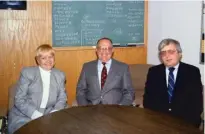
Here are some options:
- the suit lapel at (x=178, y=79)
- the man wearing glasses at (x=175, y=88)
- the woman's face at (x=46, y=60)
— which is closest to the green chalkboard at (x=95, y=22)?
the woman's face at (x=46, y=60)

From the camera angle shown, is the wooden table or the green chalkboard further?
the green chalkboard

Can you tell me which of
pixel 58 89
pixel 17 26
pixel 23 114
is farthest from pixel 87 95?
pixel 17 26

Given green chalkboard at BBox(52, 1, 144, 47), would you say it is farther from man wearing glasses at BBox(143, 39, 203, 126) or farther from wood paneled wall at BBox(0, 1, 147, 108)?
man wearing glasses at BBox(143, 39, 203, 126)

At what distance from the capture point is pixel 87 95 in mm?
3418

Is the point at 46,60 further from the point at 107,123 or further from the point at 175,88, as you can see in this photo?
the point at 175,88

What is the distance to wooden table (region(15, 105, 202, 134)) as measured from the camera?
2074 mm

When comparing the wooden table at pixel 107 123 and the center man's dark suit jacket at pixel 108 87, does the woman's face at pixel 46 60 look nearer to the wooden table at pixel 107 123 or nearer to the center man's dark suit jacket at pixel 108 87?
the center man's dark suit jacket at pixel 108 87

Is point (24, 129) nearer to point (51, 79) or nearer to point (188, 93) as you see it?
point (51, 79)

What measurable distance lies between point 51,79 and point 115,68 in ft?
2.33

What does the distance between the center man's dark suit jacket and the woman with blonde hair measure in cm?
30

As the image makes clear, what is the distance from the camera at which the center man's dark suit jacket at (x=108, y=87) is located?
10.9 ft

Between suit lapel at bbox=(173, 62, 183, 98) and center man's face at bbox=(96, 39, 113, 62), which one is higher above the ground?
center man's face at bbox=(96, 39, 113, 62)

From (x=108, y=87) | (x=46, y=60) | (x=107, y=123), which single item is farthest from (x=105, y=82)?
(x=107, y=123)

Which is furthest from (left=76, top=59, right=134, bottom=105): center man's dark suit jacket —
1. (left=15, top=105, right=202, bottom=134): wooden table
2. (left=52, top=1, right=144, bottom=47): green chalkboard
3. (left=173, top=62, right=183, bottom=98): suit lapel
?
(left=52, top=1, right=144, bottom=47): green chalkboard
